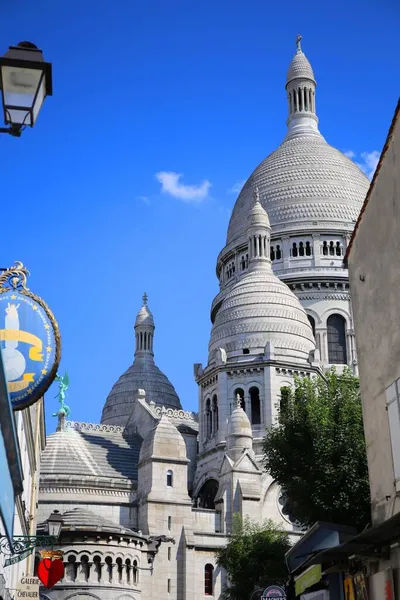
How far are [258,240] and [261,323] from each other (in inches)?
425

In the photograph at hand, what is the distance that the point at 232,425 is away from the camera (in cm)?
6034

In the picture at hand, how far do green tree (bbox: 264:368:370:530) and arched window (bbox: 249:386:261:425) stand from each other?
1118 inches

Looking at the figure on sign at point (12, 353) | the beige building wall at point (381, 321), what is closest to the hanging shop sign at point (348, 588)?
the beige building wall at point (381, 321)

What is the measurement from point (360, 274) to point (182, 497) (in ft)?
126

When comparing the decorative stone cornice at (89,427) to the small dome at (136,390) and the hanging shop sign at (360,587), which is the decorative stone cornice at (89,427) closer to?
the small dome at (136,390)

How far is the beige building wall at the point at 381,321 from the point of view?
17547mm

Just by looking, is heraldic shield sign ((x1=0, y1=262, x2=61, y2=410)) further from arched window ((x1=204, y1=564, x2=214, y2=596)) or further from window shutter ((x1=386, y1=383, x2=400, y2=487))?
arched window ((x1=204, y1=564, x2=214, y2=596))

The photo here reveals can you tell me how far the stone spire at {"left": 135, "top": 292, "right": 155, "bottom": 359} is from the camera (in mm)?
84375

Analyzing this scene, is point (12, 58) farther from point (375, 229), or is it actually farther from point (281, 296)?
point (281, 296)

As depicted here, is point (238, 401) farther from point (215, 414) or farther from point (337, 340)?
point (337, 340)

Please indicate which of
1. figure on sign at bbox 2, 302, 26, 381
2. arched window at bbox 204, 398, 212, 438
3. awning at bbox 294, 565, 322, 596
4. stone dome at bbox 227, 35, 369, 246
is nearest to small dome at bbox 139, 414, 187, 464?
arched window at bbox 204, 398, 212, 438

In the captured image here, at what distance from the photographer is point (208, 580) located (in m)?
54.3

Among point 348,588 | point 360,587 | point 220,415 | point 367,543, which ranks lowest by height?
point 360,587

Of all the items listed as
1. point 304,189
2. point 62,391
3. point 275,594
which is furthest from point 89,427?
point 275,594
